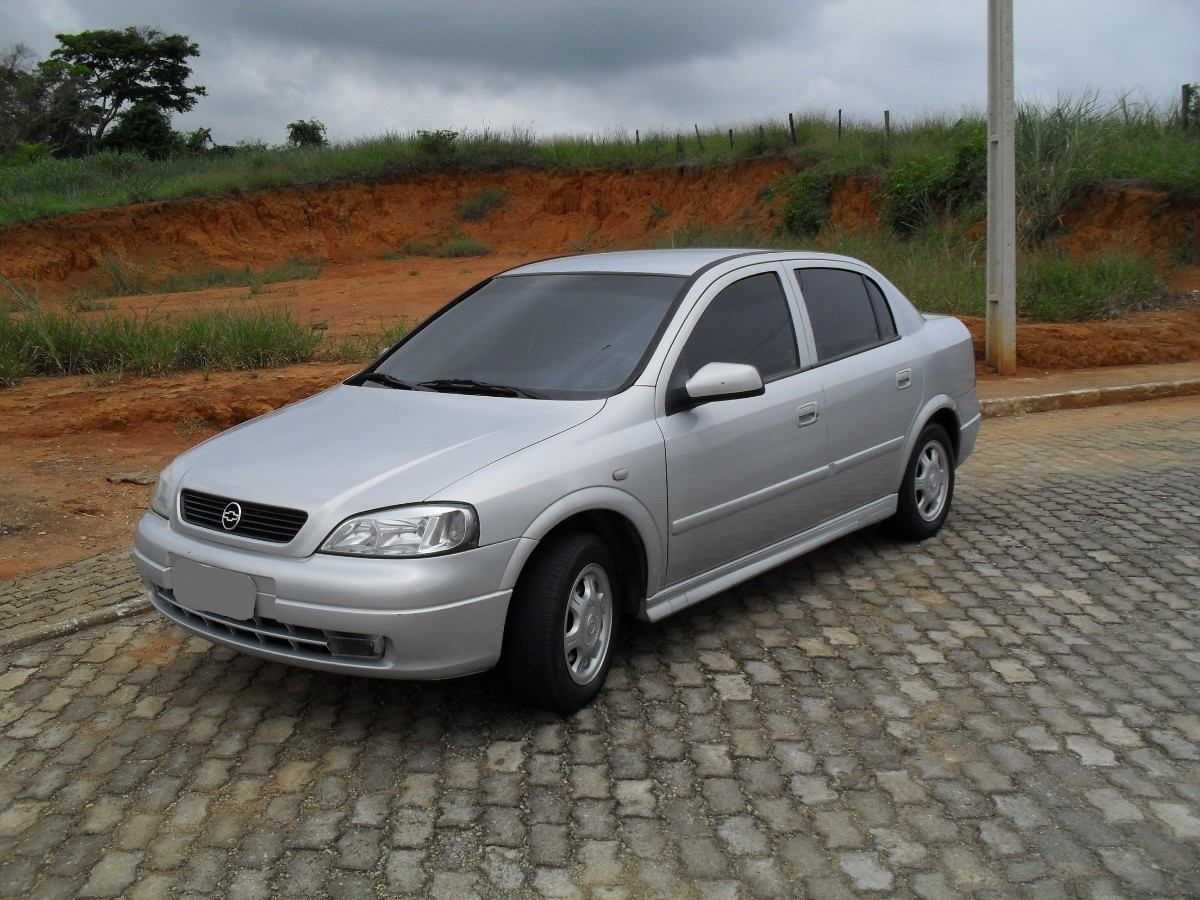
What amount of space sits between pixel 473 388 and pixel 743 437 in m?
1.16

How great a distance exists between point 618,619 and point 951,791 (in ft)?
4.55

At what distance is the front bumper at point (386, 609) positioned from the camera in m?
3.77

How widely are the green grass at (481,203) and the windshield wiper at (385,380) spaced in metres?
31.0

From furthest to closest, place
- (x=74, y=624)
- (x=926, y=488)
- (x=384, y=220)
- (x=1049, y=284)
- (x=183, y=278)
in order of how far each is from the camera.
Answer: (x=384, y=220) < (x=183, y=278) < (x=1049, y=284) < (x=926, y=488) < (x=74, y=624)

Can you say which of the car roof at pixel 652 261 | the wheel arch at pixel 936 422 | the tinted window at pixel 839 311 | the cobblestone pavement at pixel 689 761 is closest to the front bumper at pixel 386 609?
the cobblestone pavement at pixel 689 761

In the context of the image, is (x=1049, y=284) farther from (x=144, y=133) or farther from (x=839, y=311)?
(x=144, y=133)

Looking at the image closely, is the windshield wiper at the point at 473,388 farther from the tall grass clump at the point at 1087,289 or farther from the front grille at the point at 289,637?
the tall grass clump at the point at 1087,289

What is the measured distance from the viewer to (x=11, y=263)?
93.4ft

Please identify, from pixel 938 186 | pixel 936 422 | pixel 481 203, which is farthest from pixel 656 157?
pixel 936 422

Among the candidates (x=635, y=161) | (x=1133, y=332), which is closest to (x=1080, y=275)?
(x=1133, y=332)

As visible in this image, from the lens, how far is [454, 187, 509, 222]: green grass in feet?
117

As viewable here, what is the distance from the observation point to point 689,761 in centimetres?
395

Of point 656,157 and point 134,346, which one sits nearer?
point 134,346

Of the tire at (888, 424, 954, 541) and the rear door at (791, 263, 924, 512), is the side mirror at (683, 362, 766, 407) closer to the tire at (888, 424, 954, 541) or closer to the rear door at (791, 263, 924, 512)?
the rear door at (791, 263, 924, 512)
